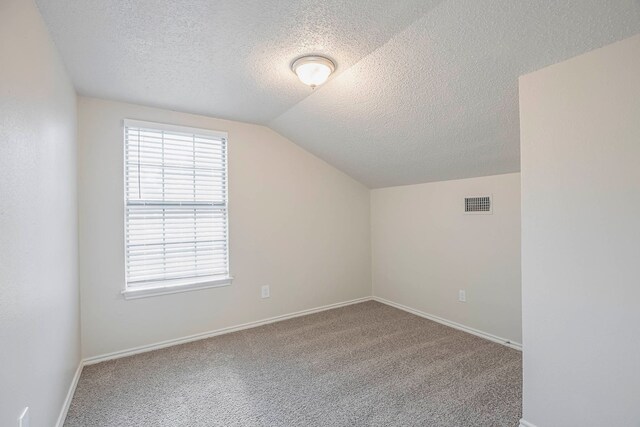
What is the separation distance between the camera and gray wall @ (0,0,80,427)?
1152mm

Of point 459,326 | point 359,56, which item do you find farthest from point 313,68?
point 459,326

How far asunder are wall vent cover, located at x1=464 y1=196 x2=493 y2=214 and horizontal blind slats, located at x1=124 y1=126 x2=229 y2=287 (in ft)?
8.11

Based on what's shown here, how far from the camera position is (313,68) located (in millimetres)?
1992

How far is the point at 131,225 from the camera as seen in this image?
273cm

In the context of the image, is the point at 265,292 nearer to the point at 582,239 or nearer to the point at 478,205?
the point at 478,205

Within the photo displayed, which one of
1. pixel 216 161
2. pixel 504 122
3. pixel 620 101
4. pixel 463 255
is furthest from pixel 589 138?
pixel 216 161

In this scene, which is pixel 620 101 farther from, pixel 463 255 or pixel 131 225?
pixel 131 225

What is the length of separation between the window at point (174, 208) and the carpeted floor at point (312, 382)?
2.12 feet

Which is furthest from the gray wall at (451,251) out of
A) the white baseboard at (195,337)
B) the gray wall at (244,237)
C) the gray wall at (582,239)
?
the gray wall at (582,239)

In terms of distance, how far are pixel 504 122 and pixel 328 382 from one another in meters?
2.21

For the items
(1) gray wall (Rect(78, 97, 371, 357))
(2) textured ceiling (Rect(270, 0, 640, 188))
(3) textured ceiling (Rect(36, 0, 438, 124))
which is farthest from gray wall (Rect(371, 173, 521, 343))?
(3) textured ceiling (Rect(36, 0, 438, 124))

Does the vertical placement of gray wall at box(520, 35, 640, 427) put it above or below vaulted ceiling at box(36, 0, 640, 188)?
below

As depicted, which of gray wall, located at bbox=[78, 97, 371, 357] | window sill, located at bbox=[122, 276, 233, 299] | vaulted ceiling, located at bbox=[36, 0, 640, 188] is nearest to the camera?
vaulted ceiling, located at bbox=[36, 0, 640, 188]

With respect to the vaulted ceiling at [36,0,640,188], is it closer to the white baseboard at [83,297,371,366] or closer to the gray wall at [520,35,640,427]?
the gray wall at [520,35,640,427]
